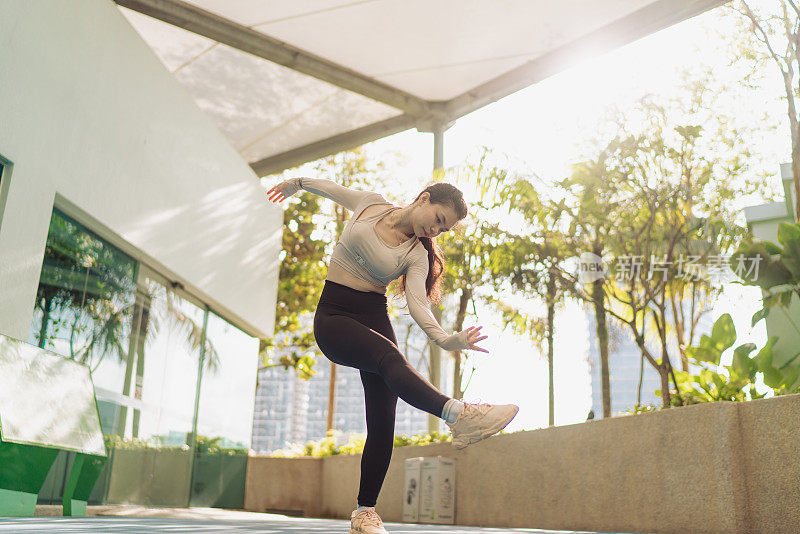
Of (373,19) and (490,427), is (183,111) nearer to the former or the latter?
(373,19)

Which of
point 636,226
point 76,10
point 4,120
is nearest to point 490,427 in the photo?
point 4,120

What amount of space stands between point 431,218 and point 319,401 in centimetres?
5094

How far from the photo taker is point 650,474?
13.9 ft

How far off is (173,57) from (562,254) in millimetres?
5894

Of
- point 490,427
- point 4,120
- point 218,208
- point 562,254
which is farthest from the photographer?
point 218,208

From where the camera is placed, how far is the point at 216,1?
8523mm

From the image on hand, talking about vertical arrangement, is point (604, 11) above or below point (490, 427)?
above

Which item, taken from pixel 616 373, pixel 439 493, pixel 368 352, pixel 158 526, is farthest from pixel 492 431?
pixel 616 373

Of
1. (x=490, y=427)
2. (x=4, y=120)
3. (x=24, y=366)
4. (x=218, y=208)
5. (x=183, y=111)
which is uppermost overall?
(x=183, y=111)

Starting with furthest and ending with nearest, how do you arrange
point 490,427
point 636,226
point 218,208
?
point 218,208 < point 636,226 < point 490,427

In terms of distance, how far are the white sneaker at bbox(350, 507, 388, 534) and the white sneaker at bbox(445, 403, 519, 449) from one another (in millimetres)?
497

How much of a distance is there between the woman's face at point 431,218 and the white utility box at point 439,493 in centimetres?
445

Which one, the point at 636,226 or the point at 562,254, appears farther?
the point at 562,254

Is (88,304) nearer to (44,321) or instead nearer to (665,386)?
(44,321)
